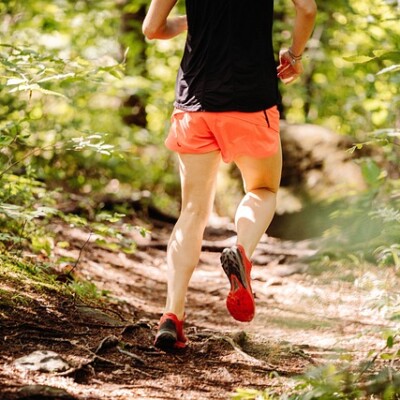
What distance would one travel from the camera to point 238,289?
2.95 metres

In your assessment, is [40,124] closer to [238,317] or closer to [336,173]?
[336,173]

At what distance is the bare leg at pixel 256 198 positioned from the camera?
10.5ft

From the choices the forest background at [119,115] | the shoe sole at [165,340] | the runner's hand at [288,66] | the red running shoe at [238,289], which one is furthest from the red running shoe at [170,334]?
the runner's hand at [288,66]

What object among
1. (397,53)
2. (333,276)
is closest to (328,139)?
(333,276)

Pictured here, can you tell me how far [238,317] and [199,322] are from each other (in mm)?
1434

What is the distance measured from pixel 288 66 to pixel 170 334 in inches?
63.7

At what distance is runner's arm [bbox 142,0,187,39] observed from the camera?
125 inches

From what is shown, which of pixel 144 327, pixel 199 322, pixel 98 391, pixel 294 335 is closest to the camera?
pixel 98 391

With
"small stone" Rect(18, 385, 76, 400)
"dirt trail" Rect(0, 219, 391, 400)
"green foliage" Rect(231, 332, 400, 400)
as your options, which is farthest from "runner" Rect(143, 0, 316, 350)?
"small stone" Rect(18, 385, 76, 400)

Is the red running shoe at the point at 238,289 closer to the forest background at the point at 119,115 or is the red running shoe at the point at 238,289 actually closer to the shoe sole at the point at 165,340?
the shoe sole at the point at 165,340

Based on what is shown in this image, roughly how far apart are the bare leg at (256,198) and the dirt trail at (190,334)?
2.05ft

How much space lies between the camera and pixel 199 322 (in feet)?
14.4

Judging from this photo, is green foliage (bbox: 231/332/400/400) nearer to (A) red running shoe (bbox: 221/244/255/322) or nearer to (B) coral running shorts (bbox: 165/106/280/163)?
(A) red running shoe (bbox: 221/244/255/322)

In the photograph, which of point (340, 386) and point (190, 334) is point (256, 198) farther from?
point (340, 386)
